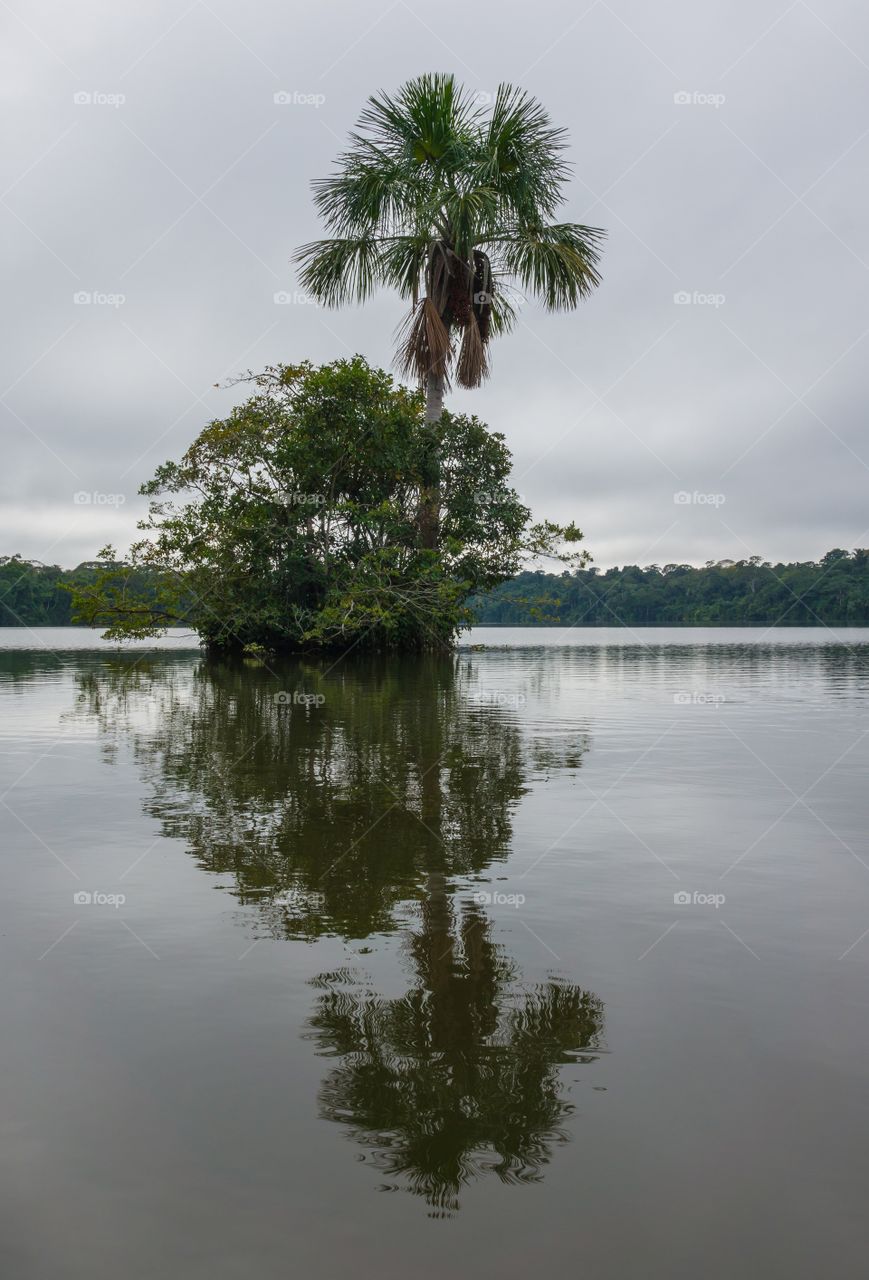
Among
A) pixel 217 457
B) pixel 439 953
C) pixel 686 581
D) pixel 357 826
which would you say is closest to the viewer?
pixel 439 953

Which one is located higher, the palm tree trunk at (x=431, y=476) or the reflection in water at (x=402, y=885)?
the palm tree trunk at (x=431, y=476)

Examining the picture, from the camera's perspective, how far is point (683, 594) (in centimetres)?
12519

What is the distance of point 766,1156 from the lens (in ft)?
9.49

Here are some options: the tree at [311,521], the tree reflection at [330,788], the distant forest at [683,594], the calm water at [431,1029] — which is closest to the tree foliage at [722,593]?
the distant forest at [683,594]

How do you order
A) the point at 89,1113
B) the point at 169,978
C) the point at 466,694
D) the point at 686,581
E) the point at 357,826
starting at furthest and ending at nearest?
the point at 686,581 → the point at 466,694 → the point at 357,826 → the point at 169,978 → the point at 89,1113

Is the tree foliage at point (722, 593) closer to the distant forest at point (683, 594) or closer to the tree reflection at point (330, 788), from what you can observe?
the distant forest at point (683, 594)

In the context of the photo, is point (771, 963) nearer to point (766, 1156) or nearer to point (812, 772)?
point (766, 1156)

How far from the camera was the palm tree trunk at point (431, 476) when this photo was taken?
28.7 meters

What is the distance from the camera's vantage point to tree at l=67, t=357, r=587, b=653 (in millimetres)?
29234

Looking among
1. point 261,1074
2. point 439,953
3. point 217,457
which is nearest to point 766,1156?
point 261,1074

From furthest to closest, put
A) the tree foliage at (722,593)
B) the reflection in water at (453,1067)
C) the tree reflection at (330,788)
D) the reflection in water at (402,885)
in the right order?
the tree foliage at (722,593), the tree reflection at (330,788), the reflection in water at (402,885), the reflection in water at (453,1067)

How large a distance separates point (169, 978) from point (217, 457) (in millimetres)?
30070

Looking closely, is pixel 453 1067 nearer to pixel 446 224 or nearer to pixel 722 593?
pixel 446 224

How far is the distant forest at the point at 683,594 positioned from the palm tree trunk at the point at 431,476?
7275 cm
